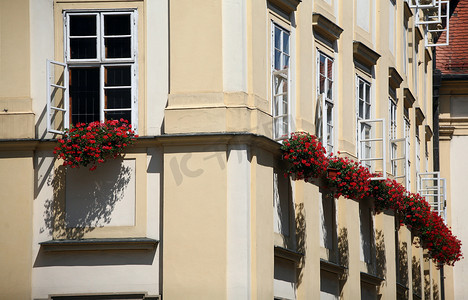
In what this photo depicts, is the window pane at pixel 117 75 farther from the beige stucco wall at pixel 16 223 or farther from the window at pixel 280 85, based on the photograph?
the window at pixel 280 85

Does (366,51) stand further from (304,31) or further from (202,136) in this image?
(202,136)

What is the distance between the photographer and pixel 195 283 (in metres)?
21.7

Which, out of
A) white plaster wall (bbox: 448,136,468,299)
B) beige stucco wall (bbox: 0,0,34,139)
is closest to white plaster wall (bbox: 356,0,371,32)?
beige stucco wall (bbox: 0,0,34,139)

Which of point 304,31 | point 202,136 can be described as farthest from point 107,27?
point 304,31

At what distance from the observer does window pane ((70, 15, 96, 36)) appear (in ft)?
75.0

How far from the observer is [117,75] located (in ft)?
75.1

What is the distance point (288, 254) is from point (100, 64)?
4.56 m

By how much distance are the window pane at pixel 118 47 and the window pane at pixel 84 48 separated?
0.23m

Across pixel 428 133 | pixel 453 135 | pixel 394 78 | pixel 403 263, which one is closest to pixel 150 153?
pixel 394 78

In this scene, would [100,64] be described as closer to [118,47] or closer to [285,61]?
[118,47]

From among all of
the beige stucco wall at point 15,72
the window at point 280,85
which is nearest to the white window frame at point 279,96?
the window at point 280,85

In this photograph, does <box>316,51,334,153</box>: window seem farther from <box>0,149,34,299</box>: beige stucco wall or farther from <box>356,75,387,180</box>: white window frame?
<box>0,149,34,299</box>: beige stucco wall

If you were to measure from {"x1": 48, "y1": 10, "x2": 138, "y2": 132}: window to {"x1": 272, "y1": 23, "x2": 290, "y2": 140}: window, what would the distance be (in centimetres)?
247

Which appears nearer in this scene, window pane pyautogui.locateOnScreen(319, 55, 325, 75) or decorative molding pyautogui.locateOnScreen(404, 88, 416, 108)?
window pane pyautogui.locateOnScreen(319, 55, 325, 75)
